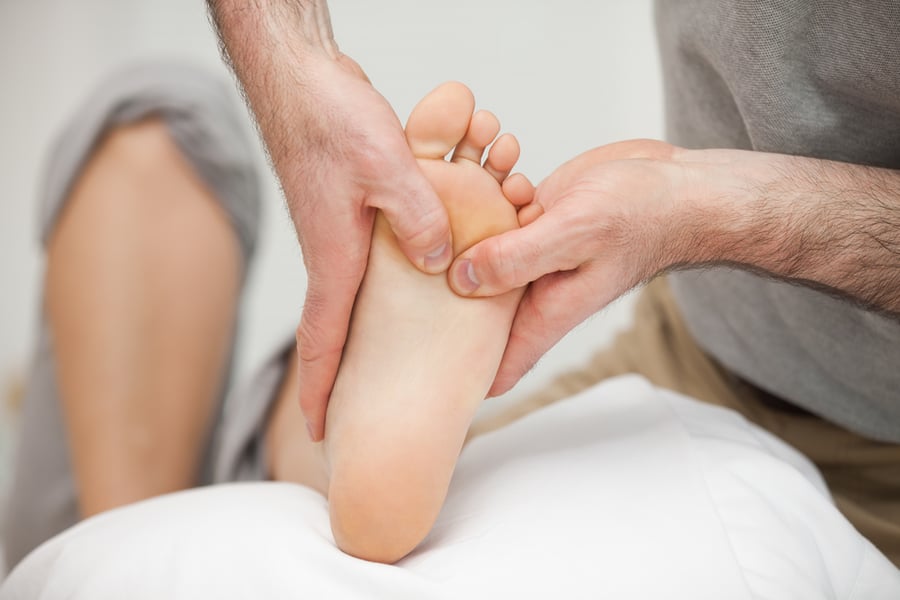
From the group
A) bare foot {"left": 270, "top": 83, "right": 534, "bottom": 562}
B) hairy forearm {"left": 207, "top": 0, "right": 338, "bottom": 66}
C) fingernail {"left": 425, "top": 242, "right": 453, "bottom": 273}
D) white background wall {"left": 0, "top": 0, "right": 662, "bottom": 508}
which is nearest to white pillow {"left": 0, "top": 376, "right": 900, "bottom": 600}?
bare foot {"left": 270, "top": 83, "right": 534, "bottom": 562}

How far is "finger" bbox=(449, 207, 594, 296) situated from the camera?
1.72 feet

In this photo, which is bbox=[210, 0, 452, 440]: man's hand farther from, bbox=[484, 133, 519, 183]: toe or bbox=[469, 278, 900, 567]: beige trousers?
bbox=[469, 278, 900, 567]: beige trousers

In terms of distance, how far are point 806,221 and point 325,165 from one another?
0.33m

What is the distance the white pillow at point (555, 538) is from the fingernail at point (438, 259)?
0.49 feet

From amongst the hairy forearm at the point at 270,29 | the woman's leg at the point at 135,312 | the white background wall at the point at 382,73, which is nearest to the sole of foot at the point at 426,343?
the hairy forearm at the point at 270,29

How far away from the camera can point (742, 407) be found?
835 millimetres

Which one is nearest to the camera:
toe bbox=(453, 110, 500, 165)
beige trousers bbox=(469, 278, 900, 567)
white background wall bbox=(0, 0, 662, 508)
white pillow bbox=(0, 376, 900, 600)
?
white pillow bbox=(0, 376, 900, 600)

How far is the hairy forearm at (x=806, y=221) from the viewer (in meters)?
0.57

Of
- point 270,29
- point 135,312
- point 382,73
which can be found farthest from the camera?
point 382,73

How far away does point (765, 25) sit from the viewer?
0.61 m

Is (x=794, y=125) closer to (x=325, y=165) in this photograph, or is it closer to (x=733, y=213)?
(x=733, y=213)

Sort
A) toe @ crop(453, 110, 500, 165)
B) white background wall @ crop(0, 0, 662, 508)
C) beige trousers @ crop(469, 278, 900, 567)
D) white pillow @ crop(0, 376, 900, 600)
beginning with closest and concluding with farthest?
1. white pillow @ crop(0, 376, 900, 600)
2. toe @ crop(453, 110, 500, 165)
3. beige trousers @ crop(469, 278, 900, 567)
4. white background wall @ crop(0, 0, 662, 508)

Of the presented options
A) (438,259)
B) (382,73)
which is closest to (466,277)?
(438,259)

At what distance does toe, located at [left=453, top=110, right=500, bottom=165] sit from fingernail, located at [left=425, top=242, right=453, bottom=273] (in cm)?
7
